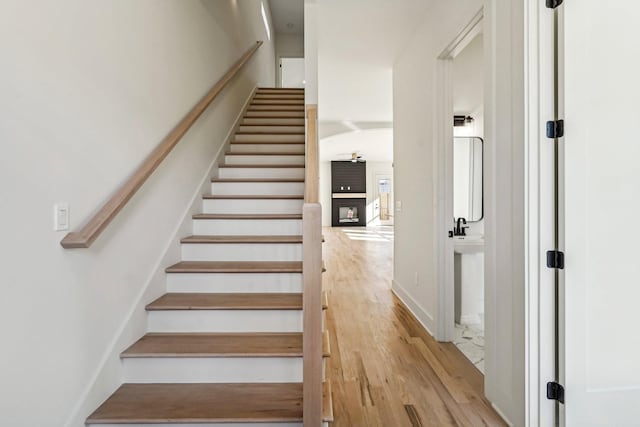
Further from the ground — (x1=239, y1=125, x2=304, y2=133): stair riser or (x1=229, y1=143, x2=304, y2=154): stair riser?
(x1=239, y1=125, x2=304, y2=133): stair riser

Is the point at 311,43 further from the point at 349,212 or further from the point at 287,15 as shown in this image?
the point at 349,212

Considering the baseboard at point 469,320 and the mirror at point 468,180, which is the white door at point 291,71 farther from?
the baseboard at point 469,320

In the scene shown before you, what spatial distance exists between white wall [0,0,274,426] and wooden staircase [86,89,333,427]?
5.5 inches

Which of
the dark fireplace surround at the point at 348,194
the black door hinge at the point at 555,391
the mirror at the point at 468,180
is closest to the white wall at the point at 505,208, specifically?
the black door hinge at the point at 555,391

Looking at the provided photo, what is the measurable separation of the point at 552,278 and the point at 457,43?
186cm

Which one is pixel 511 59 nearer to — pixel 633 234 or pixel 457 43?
pixel 457 43

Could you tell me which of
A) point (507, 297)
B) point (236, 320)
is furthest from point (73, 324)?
point (507, 297)

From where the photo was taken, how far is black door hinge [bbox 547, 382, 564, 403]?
1640 millimetres

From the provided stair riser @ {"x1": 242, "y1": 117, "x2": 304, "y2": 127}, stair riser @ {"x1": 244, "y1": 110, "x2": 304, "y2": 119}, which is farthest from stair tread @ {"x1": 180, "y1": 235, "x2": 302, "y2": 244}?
stair riser @ {"x1": 244, "y1": 110, "x2": 304, "y2": 119}

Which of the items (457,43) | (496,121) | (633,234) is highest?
(457,43)

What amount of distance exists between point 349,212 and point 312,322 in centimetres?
1256

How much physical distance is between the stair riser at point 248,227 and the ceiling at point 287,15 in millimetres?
6247

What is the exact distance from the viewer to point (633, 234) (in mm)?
1641

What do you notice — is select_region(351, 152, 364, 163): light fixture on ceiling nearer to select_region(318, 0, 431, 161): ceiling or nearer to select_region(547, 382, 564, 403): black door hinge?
select_region(318, 0, 431, 161): ceiling
